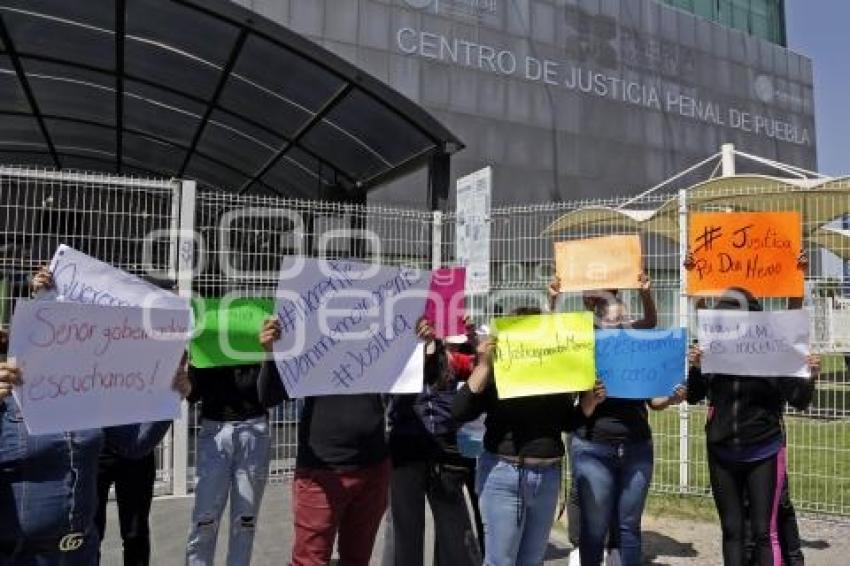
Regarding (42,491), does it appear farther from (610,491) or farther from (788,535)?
(788,535)

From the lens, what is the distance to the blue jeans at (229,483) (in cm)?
444

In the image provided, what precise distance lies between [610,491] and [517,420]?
0.82 meters

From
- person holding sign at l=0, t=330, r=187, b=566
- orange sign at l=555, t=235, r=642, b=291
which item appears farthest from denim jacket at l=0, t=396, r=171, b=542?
orange sign at l=555, t=235, r=642, b=291

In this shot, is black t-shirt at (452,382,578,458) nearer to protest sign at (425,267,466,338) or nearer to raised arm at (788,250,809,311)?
protest sign at (425,267,466,338)

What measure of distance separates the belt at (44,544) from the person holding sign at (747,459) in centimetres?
341

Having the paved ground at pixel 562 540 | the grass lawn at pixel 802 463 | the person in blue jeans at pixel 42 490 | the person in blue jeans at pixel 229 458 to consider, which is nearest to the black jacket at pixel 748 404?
the paved ground at pixel 562 540

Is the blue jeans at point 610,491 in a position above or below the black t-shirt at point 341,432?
below

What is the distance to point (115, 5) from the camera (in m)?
9.26

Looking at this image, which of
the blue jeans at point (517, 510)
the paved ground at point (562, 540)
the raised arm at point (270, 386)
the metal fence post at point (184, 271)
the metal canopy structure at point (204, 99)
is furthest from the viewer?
the metal canopy structure at point (204, 99)

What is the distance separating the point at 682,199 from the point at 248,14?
5.31 m

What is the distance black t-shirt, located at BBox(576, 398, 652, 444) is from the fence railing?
10.7ft

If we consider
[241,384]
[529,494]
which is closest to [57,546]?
[241,384]

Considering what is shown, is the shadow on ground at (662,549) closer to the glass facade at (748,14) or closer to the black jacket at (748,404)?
the black jacket at (748,404)

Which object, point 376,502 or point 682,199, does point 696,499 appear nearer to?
point 682,199
